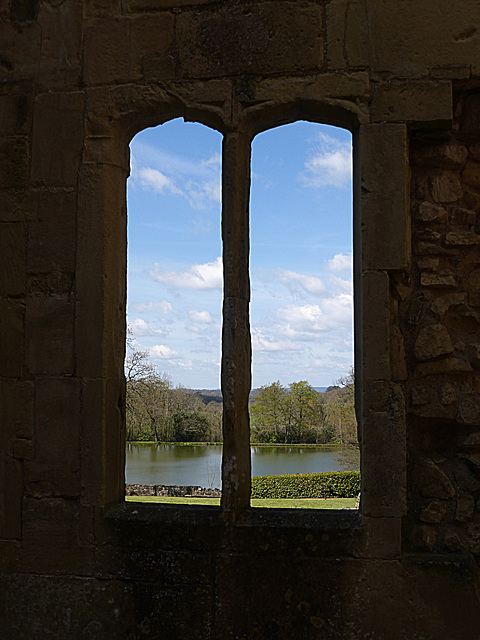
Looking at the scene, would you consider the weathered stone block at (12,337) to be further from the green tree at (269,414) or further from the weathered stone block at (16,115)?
the green tree at (269,414)

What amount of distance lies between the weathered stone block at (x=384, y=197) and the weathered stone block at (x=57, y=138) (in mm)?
1518

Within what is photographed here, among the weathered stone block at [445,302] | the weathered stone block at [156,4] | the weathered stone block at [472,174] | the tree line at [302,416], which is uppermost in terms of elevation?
the weathered stone block at [156,4]

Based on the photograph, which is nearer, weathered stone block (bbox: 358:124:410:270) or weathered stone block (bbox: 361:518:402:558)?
weathered stone block (bbox: 361:518:402:558)

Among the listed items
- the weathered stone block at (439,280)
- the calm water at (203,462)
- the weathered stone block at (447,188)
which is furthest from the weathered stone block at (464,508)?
the calm water at (203,462)

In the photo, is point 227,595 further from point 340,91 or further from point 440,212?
point 340,91

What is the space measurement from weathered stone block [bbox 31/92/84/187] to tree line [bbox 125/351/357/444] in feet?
43.6

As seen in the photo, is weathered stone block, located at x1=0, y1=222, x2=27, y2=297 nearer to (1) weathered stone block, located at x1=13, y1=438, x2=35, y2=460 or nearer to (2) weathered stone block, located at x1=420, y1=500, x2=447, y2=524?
(1) weathered stone block, located at x1=13, y1=438, x2=35, y2=460

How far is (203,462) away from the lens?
18.8 metres

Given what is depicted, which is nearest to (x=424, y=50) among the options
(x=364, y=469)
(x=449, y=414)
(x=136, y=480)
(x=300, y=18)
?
(x=300, y=18)

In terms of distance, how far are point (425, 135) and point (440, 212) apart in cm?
41

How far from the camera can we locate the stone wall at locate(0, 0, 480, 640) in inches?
110

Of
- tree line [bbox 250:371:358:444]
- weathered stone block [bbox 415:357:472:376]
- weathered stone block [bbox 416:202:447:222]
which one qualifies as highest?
weathered stone block [bbox 416:202:447:222]

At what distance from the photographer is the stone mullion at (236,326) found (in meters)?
2.90

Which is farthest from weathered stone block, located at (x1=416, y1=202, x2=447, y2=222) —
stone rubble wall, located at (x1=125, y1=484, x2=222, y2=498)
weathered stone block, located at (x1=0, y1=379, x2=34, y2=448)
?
stone rubble wall, located at (x1=125, y1=484, x2=222, y2=498)
